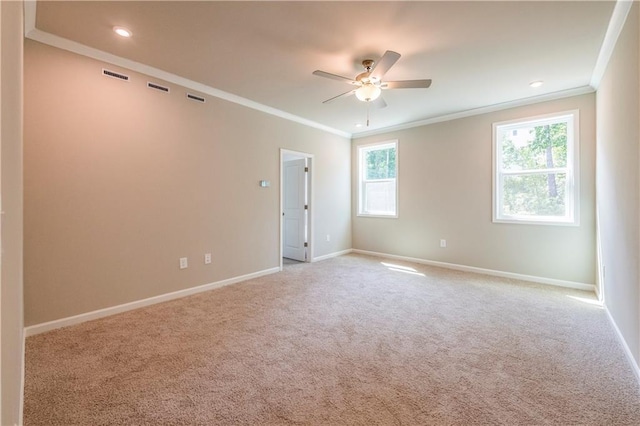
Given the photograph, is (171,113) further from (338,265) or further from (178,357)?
(338,265)

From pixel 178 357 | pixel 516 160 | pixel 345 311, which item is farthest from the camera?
pixel 516 160

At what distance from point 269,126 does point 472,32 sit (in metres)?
2.98

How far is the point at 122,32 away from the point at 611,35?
4.30 metres

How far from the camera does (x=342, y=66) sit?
123 inches

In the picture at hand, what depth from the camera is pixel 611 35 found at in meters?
2.47

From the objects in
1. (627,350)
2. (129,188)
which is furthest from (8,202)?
(627,350)

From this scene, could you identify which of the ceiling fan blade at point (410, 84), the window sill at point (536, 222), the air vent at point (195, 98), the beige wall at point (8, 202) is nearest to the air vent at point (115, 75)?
the air vent at point (195, 98)

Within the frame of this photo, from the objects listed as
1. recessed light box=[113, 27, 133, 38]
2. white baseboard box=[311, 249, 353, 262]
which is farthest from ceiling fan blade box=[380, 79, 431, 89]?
white baseboard box=[311, 249, 353, 262]

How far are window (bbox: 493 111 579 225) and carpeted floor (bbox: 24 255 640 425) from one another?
129 centimetres

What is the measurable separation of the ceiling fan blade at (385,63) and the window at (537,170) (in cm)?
276

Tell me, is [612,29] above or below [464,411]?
above

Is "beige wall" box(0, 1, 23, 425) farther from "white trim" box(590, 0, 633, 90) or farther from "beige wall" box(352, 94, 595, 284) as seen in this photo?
"beige wall" box(352, 94, 595, 284)

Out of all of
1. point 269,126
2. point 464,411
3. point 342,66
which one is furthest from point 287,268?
point 464,411

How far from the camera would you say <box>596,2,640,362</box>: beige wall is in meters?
2.03
